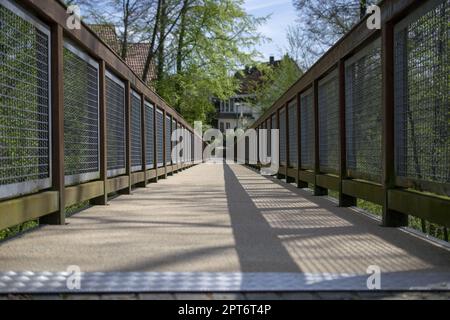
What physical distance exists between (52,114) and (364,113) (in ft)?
11.6

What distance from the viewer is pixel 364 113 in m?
7.43

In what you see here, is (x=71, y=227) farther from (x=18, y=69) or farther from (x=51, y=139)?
(x=18, y=69)

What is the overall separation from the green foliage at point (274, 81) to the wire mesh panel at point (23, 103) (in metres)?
28.0

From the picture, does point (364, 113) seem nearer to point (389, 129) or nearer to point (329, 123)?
point (389, 129)

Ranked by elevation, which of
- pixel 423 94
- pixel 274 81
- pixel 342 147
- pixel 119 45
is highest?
pixel 119 45

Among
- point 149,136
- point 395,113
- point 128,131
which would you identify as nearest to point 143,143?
point 149,136

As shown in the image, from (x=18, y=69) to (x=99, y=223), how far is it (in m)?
1.84

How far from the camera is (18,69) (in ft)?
17.4

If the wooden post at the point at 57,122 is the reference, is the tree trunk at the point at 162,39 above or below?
above

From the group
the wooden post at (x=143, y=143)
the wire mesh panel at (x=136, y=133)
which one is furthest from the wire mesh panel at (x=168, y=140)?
the wire mesh panel at (x=136, y=133)

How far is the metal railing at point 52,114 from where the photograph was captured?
5.07 metres

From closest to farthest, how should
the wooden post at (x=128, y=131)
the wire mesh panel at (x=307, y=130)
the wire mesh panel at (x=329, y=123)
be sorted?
1. the wire mesh panel at (x=329, y=123)
2. the wooden post at (x=128, y=131)
3. the wire mesh panel at (x=307, y=130)

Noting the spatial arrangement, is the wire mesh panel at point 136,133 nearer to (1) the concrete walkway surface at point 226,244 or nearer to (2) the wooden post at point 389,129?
(1) the concrete walkway surface at point 226,244

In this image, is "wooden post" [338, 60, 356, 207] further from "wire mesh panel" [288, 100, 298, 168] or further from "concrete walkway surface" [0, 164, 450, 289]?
"wire mesh panel" [288, 100, 298, 168]
